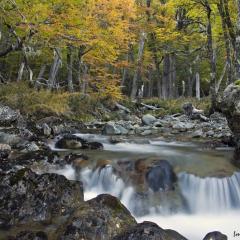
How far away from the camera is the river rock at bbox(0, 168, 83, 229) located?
257 inches

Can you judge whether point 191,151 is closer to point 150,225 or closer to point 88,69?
point 150,225

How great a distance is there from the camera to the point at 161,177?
317 inches

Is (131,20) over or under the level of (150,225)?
over

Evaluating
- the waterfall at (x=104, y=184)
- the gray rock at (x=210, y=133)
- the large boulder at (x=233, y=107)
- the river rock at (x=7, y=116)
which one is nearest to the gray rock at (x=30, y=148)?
the waterfall at (x=104, y=184)

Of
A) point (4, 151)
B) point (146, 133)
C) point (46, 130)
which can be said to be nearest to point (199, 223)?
point (4, 151)

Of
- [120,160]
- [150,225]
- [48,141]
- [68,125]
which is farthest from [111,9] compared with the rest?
[150,225]

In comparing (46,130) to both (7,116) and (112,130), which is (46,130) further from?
(112,130)

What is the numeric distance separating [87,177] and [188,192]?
2.13 meters

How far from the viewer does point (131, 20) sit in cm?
2711

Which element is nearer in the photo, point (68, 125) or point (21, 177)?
point (21, 177)

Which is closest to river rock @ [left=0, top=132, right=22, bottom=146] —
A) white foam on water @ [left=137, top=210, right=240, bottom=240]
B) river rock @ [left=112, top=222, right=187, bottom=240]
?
white foam on water @ [left=137, top=210, right=240, bottom=240]

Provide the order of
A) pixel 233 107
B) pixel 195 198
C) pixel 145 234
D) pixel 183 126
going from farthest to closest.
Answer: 1. pixel 183 126
2. pixel 233 107
3. pixel 195 198
4. pixel 145 234

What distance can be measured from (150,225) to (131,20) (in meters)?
23.2

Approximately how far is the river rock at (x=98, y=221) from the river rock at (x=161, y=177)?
182cm
